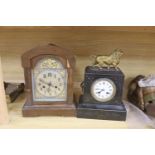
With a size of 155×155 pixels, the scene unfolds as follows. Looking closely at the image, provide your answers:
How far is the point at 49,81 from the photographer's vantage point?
77 cm

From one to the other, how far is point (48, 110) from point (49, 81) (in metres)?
0.10

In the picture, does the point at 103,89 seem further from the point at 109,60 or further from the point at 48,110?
the point at 48,110

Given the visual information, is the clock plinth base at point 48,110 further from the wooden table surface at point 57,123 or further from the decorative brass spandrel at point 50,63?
the decorative brass spandrel at point 50,63

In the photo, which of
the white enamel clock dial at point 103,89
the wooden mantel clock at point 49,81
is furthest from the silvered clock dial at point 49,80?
the white enamel clock dial at point 103,89

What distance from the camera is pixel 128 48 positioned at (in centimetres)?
94

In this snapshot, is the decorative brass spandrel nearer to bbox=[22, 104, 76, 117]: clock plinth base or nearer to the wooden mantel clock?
the wooden mantel clock

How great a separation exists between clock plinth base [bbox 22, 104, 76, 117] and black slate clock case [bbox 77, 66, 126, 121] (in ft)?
0.09

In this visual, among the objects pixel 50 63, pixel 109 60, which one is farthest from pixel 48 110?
pixel 109 60

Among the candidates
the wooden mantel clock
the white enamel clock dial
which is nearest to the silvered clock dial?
the wooden mantel clock

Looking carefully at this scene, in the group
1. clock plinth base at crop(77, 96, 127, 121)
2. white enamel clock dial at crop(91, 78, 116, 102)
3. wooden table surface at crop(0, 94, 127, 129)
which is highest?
white enamel clock dial at crop(91, 78, 116, 102)

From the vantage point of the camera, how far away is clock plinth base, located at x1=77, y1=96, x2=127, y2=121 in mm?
762
